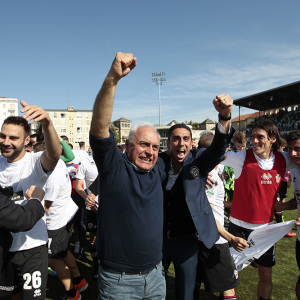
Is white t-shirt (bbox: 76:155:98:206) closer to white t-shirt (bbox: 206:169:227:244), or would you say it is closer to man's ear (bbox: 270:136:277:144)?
white t-shirt (bbox: 206:169:227:244)

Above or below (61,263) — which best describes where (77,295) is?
below

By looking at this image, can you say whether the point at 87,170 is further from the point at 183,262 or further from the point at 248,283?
the point at 248,283

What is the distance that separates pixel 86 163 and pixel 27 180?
2.17 meters

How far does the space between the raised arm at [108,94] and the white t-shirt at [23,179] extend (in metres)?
1.19

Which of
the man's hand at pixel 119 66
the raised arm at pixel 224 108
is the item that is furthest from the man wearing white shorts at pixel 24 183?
the raised arm at pixel 224 108

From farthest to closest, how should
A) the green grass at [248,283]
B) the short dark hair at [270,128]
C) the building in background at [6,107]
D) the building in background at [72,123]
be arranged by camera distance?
1. the building in background at [6,107]
2. the building in background at [72,123]
3. the green grass at [248,283]
4. the short dark hair at [270,128]

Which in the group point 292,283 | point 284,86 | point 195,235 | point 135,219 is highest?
point 284,86

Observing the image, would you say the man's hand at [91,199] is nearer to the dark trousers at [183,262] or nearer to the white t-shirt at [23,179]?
the white t-shirt at [23,179]

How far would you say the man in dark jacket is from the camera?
2035 mm

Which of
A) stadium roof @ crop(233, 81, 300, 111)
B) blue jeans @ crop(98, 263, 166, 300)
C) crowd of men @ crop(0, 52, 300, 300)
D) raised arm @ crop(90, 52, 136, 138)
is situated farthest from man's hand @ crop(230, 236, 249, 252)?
stadium roof @ crop(233, 81, 300, 111)

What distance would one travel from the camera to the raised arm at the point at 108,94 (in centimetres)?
159

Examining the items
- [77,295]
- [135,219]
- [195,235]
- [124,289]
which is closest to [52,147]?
[135,219]

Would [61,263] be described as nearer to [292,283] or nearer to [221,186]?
[221,186]

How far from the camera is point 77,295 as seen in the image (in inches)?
138
